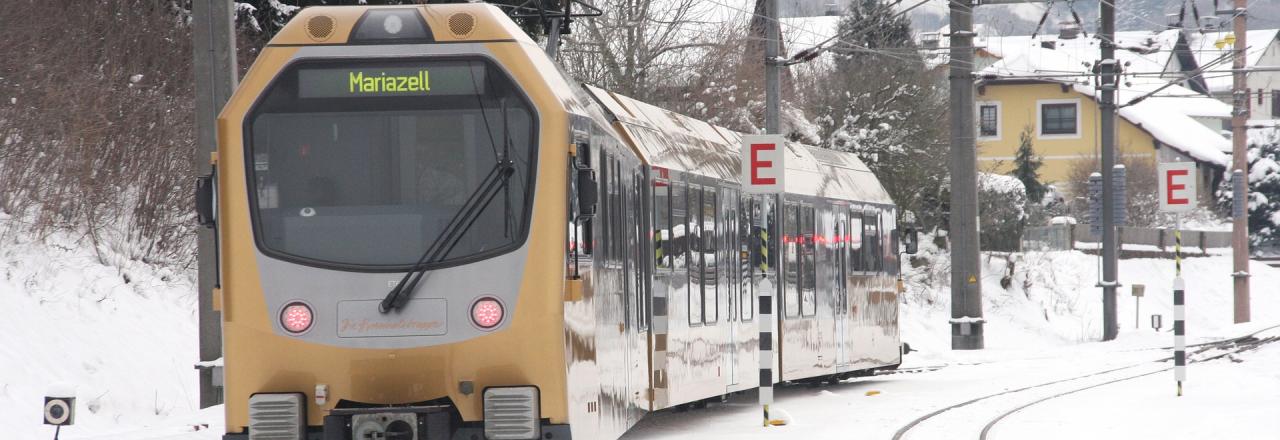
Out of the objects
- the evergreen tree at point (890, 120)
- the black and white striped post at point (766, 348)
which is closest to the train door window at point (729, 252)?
the black and white striped post at point (766, 348)

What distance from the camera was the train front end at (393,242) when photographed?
28.6 ft

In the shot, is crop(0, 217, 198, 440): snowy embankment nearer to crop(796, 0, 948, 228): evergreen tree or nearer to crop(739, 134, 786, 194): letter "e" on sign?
crop(739, 134, 786, 194): letter "e" on sign

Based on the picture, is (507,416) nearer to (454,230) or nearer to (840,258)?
(454,230)

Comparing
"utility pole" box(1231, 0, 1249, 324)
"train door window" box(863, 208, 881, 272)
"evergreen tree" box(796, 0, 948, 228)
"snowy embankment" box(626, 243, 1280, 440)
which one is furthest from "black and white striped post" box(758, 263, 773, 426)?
"utility pole" box(1231, 0, 1249, 324)

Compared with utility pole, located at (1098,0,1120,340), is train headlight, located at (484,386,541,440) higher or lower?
lower

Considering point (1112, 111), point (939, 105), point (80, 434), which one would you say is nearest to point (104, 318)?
point (80, 434)

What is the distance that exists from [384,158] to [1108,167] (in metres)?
26.1

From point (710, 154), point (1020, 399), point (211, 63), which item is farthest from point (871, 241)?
point (211, 63)

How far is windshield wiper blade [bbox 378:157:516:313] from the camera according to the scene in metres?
8.67

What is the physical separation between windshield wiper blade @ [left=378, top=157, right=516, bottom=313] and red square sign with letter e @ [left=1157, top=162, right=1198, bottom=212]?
11472 mm

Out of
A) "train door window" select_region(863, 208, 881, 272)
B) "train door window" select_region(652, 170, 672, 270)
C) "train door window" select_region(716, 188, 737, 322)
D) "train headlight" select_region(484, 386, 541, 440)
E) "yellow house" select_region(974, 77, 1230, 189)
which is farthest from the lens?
"yellow house" select_region(974, 77, 1230, 189)

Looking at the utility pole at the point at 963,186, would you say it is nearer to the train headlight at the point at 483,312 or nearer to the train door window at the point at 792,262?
the train door window at the point at 792,262

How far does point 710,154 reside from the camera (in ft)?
48.8

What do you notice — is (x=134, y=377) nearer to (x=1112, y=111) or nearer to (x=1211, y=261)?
(x=1112, y=111)
